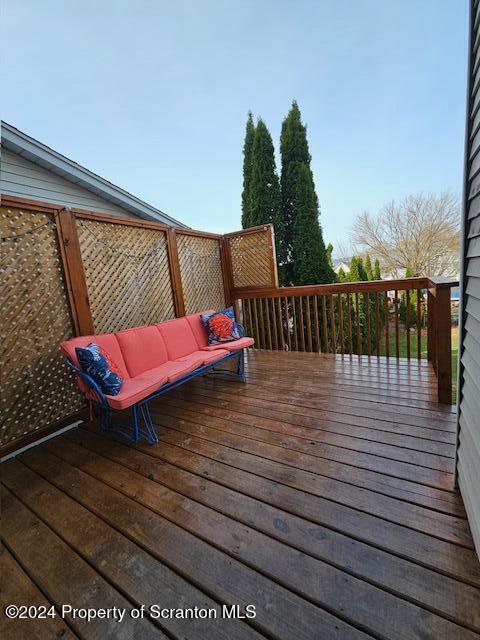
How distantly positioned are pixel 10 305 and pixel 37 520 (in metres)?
1.67

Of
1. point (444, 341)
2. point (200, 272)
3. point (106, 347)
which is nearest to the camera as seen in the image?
point (444, 341)

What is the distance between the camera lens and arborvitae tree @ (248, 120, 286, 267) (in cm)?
641

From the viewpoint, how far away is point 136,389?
2297 mm

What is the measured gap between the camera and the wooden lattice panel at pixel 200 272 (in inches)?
173

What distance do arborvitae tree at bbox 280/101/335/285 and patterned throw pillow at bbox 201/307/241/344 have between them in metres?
3.13

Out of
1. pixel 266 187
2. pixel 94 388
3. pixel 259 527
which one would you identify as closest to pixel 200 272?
pixel 94 388

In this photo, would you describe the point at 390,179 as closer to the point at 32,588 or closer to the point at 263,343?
the point at 263,343

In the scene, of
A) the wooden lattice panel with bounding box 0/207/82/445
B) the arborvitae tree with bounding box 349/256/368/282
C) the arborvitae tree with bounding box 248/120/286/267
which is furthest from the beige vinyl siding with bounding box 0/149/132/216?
the arborvitae tree with bounding box 349/256/368/282

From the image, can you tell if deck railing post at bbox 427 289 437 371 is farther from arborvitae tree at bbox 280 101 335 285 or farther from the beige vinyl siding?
the beige vinyl siding

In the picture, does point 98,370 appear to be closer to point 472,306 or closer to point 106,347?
point 106,347

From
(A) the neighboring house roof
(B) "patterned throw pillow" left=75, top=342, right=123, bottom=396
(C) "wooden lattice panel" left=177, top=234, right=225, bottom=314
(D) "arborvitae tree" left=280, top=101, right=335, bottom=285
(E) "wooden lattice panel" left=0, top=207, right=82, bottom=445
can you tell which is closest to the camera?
(B) "patterned throw pillow" left=75, top=342, right=123, bottom=396

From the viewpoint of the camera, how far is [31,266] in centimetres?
254

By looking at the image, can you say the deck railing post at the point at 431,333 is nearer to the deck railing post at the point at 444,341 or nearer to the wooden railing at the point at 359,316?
the wooden railing at the point at 359,316

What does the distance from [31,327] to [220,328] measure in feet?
6.39
